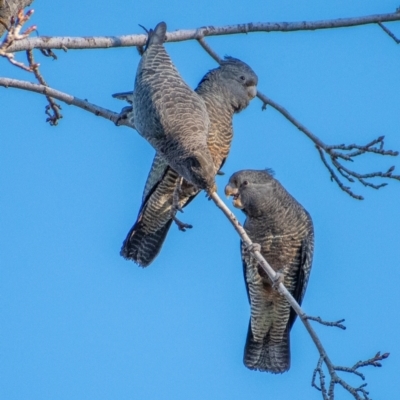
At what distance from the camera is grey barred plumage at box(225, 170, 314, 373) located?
8586 millimetres

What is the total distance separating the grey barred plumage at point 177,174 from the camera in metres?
8.22

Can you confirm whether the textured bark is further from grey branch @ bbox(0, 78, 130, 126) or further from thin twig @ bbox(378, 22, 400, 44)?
thin twig @ bbox(378, 22, 400, 44)

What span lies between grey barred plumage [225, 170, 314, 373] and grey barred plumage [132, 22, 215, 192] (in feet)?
4.63

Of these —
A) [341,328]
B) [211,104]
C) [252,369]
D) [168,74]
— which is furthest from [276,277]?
[252,369]

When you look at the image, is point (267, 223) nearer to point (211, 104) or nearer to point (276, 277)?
A: point (211, 104)

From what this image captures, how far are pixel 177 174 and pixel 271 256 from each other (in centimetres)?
157

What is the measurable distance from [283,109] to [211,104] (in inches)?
59.8

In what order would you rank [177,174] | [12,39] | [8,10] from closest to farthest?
[12,39] < [8,10] < [177,174]

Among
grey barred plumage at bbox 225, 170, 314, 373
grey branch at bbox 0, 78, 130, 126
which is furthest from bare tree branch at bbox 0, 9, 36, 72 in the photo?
grey barred plumage at bbox 225, 170, 314, 373

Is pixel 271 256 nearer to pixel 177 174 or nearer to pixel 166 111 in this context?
pixel 177 174

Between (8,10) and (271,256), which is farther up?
(271,256)

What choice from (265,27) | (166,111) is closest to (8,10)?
(166,111)

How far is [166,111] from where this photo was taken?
7020mm

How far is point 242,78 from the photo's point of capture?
8.66 m
